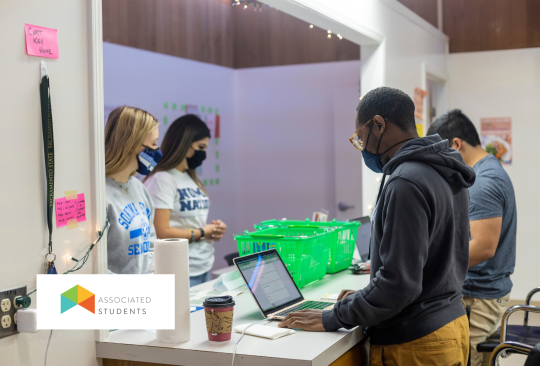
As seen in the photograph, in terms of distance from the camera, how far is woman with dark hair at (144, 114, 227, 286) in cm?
285

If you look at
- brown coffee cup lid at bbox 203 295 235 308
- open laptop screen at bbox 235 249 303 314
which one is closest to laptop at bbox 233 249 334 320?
open laptop screen at bbox 235 249 303 314

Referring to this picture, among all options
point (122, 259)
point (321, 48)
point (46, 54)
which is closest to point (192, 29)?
point (321, 48)

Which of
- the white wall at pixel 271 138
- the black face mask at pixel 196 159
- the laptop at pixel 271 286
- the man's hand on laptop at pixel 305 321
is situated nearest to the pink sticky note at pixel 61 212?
the laptop at pixel 271 286

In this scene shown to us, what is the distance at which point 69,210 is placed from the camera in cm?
145

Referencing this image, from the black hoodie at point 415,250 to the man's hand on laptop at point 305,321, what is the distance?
3 cm

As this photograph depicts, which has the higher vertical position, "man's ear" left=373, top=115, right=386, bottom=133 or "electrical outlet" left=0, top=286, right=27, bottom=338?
"man's ear" left=373, top=115, right=386, bottom=133

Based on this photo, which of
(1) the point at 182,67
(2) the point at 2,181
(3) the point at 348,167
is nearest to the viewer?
(2) the point at 2,181

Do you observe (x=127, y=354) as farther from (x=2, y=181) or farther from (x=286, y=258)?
(x=286, y=258)

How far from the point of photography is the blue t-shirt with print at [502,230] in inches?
97.6

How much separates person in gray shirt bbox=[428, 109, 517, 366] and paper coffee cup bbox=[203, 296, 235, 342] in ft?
4.51

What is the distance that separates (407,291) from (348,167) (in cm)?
391

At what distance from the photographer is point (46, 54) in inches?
54.7

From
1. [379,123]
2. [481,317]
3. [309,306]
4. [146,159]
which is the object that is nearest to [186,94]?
[146,159]

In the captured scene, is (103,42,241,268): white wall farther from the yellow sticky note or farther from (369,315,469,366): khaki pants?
(369,315,469,366): khaki pants
